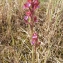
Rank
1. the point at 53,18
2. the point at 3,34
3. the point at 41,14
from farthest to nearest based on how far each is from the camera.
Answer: the point at 41,14 → the point at 53,18 → the point at 3,34

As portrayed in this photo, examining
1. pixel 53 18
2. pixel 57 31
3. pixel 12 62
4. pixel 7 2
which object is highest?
pixel 7 2

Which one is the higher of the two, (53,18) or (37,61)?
(53,18)

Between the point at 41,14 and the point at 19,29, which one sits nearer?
the point at 19,29

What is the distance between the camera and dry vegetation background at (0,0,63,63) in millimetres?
1609

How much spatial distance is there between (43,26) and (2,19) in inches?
16.5

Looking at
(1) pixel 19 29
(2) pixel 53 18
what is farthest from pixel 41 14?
(1) pixel 19 29

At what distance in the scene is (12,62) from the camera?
156cm

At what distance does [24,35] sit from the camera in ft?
6.08

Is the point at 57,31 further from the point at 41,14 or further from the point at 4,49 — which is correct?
the point at 4,49

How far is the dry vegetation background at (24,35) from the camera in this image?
1609 millimetres

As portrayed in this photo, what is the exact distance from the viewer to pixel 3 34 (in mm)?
1816

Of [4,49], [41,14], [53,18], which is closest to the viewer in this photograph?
[4,49]

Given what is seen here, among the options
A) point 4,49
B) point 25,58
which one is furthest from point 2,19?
point 25,58

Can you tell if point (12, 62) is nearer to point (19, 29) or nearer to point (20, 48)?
point (20, 48)
